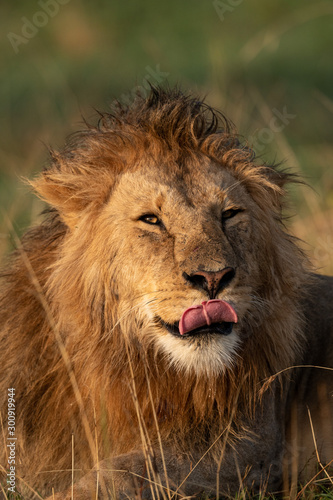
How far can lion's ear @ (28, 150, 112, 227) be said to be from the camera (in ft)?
12.7

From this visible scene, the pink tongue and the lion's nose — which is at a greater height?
the lion's nose

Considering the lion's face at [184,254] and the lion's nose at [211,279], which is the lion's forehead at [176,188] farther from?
the lion's nose at [211,279]

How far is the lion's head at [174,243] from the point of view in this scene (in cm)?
344

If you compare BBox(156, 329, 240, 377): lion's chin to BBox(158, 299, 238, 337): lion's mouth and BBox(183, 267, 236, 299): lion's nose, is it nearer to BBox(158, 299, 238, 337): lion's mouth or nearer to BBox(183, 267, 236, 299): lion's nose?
BBox(158, 299, 238, 337): lion's mouth

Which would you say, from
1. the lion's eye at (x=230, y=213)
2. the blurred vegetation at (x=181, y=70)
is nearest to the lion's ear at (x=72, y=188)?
the lion's eye at (x=230, y=213)

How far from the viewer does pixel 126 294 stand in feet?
12.0

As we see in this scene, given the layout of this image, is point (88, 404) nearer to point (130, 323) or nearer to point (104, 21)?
point (130, 323)

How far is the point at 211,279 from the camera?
3.34 metres

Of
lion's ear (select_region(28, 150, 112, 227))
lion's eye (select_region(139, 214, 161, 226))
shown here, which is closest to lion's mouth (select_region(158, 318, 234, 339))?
lion's eye (select_region(139, 214, 161, 226))

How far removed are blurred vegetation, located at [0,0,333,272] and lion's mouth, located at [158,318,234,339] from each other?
11.3 ft

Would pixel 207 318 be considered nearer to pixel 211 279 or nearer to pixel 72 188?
pixel 211 279

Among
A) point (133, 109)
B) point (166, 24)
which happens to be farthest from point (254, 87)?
point (133, 109)

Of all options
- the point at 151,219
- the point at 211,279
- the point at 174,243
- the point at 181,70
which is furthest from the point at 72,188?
the point at 181,70

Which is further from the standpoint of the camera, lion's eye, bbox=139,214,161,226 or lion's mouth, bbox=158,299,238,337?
lion's eye, bbox=139,214,161,226
